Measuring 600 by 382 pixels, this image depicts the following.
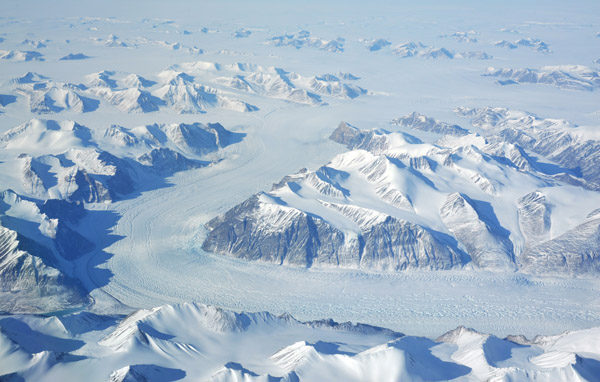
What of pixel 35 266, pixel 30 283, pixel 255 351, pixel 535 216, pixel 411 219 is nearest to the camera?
pixel 255 351

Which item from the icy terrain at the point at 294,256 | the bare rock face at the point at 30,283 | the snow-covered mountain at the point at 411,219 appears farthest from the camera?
the snow-covered mountain at the point at 411,219

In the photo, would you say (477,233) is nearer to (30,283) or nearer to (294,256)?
(294,256)

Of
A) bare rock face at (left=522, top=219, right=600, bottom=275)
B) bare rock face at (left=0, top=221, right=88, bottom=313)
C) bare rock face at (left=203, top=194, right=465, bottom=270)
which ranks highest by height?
bare rock face at (left=0, top=221, right=88, bottom=313)

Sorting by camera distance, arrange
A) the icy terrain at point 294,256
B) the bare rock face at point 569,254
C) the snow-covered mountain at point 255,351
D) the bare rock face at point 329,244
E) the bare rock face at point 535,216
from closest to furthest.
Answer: the snow-covered mountain at point 255,351 < the icy terrain at point 294,256 < the bare rock face at point 569,254 < the bare rock face at point 329,244 < the bare rock face at point 535,216

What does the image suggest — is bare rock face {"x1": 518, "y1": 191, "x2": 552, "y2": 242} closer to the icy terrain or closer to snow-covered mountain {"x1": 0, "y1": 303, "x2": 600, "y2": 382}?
the icy terrain

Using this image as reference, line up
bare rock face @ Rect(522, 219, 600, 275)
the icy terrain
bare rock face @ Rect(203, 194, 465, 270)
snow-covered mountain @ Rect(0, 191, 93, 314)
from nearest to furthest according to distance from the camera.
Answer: the icy terrain → snow-covered mountain @ Rect(0, 191, 93, 314) → bare rock face @ Rect(522, 219, 600, 275) → bare rock face @ Rect(203, 194, 465, 270)

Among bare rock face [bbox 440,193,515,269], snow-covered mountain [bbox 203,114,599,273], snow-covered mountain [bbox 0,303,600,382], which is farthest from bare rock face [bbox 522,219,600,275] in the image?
snow-covered mountain [bbox 0,303,600,382]

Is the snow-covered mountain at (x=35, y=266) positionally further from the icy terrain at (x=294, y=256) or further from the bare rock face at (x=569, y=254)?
the bare rock face at (x=569, y=254)

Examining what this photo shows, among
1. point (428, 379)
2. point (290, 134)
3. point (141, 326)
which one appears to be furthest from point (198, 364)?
point (290, 134)

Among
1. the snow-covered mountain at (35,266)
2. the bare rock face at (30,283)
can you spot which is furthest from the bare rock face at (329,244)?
the bare rock face at (30,283)

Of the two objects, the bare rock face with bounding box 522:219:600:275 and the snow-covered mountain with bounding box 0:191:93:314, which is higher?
the snow-covered mountain with bounding box 0:191:93:314

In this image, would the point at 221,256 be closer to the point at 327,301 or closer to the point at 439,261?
the point at 327,301

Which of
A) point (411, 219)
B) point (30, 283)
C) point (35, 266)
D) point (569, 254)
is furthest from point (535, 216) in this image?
point (30, 283)
